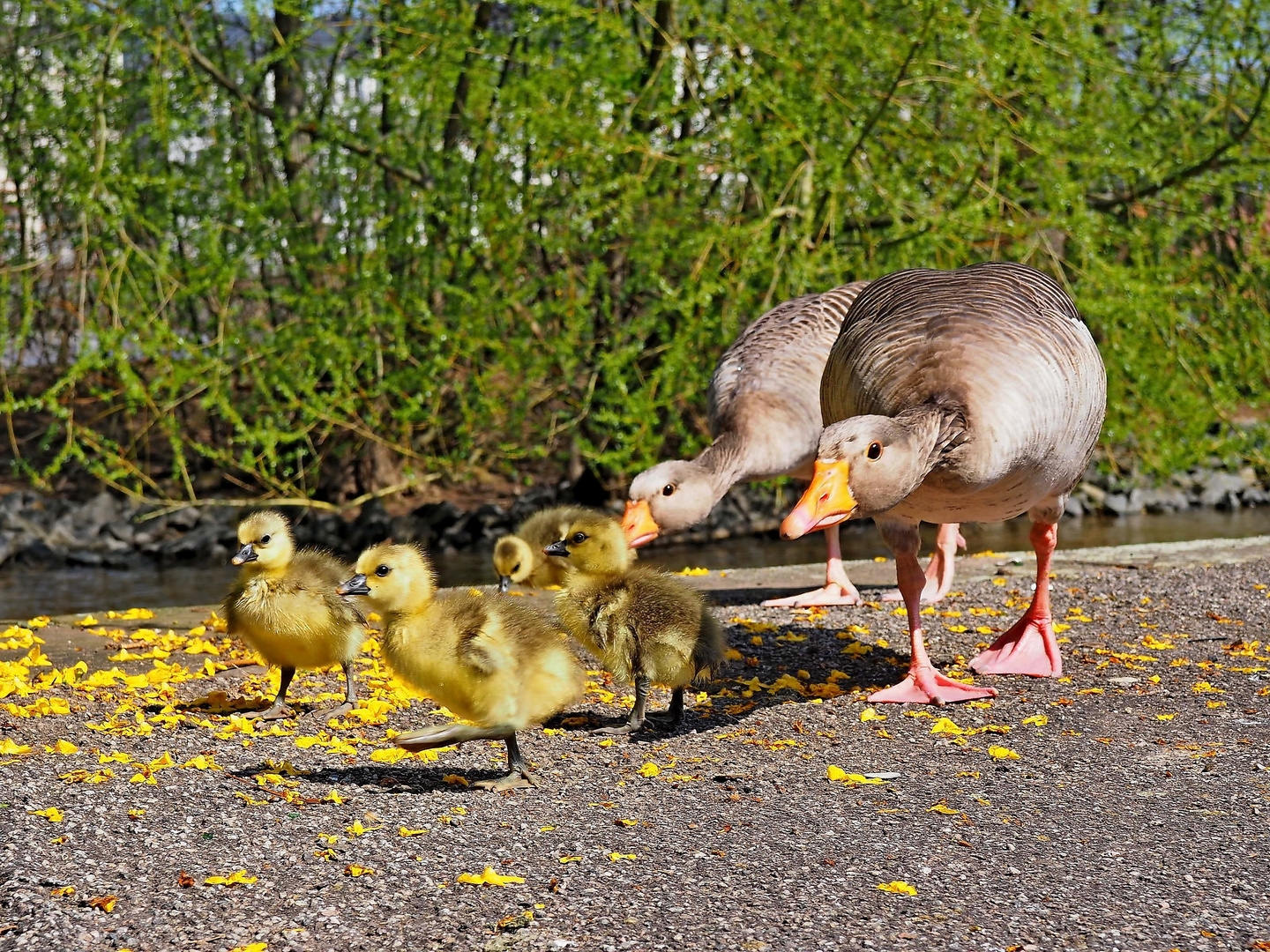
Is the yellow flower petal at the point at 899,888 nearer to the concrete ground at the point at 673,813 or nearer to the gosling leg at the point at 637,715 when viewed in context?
the concrete ground at the point at 673,813

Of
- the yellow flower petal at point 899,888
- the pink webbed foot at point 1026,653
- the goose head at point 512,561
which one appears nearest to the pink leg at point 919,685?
the pink webbed foot at point 1026,653

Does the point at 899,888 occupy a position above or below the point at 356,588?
below

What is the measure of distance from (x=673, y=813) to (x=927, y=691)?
6.57 feet

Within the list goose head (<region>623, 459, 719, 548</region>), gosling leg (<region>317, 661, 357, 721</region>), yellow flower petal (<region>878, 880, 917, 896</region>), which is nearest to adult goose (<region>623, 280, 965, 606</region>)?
goose head (<region>623, 459, 719, 548</region>)

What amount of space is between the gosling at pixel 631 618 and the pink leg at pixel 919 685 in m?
0.96

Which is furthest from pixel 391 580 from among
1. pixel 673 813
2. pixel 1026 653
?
pixel 1026 653

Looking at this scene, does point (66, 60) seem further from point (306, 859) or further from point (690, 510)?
point (306, 859)

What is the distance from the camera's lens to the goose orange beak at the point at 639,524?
628 cm

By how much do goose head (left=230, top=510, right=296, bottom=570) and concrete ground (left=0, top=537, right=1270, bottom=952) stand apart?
0.72 meters

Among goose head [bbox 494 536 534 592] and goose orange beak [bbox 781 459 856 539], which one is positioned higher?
goose orange beak [bbox 781 459 856 539]

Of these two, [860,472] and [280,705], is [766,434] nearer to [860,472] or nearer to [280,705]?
[860,472]

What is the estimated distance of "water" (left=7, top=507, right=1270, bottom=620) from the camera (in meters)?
11.7

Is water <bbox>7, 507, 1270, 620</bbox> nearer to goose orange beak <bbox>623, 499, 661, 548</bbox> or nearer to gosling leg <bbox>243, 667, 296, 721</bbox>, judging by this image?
goose orange beak <bbox>623, 499, 661, 548</bbox>

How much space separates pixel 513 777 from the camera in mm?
4723
